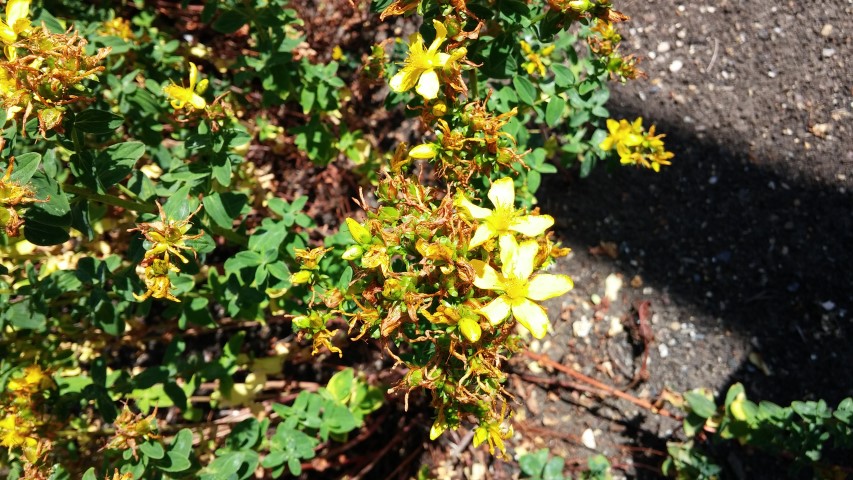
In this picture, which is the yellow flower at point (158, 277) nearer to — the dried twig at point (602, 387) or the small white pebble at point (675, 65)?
the dried twig at point (602, 387)

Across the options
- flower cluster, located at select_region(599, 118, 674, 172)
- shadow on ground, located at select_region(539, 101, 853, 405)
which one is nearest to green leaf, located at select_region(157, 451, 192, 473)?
flower cluster, located at select_region(599, 118, 674, 172)

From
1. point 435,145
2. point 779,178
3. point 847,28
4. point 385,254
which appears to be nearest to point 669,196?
point 779,178

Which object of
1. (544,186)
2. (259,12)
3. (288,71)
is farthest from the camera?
(544,186)

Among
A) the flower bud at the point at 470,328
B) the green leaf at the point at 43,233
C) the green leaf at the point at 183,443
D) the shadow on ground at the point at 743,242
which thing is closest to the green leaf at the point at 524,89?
the flower bud at the point at 470,328

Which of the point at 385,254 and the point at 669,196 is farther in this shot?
the point at 669,196

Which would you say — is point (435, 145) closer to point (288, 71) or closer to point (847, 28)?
point (288, 71)

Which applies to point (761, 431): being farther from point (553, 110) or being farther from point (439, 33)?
point (439, 33)

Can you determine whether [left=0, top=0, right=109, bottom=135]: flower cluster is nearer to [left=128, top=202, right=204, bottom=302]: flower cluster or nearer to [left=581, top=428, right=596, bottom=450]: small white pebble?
[left=128, top=202, right=204, bottom=302]: flower cluster
